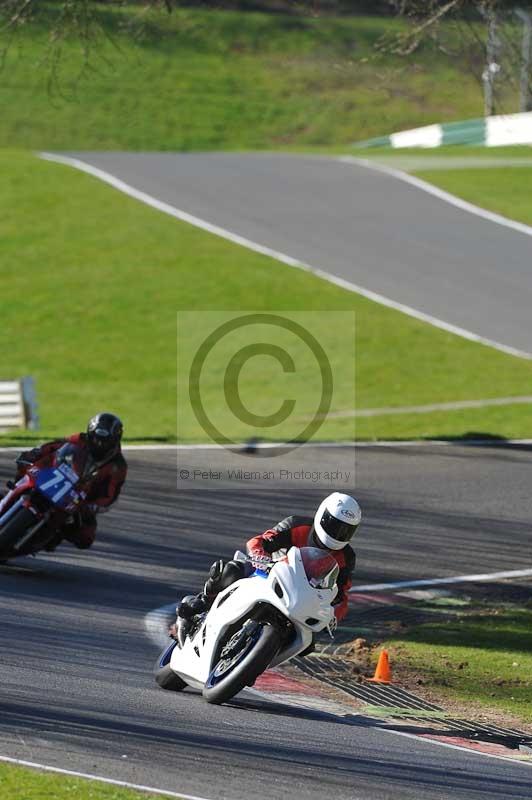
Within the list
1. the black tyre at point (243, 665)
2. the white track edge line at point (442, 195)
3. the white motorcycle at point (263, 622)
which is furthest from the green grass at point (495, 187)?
the black tyre at point (243, 665)

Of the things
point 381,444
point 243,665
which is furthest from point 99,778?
point 381,444

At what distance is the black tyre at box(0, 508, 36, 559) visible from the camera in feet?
40.5

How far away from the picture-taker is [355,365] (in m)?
26.7

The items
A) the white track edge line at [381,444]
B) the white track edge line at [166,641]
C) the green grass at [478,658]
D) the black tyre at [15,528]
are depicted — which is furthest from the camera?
the white track edge line at [381,444]

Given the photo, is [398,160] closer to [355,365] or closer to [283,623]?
[355,365]

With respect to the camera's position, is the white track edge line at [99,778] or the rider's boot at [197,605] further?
the rider's boot at [197,605]

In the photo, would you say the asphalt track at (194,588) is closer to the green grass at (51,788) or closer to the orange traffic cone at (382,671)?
the green grass at (51,788)

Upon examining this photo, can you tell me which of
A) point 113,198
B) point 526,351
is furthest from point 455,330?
point 113,198

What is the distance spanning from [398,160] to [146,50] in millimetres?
22666

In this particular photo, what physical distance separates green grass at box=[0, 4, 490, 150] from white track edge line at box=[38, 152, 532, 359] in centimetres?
1279

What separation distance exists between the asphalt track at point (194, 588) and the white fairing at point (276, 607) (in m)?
0.34

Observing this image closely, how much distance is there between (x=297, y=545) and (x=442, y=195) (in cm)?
3023

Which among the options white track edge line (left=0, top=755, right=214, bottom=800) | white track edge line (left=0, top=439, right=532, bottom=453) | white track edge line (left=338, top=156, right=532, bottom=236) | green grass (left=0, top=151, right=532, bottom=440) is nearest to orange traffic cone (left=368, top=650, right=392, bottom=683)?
white track edge line (left=0, top=755, right=214, bottom=800)

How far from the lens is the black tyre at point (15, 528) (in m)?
12.3
